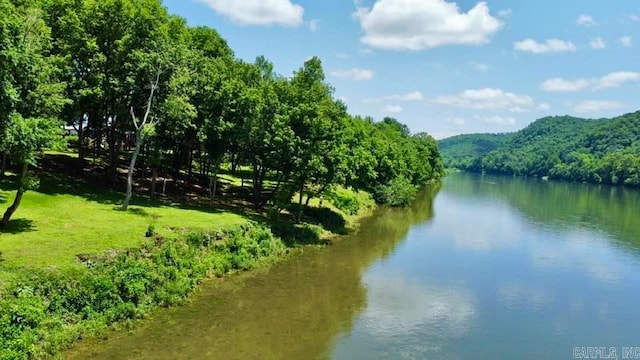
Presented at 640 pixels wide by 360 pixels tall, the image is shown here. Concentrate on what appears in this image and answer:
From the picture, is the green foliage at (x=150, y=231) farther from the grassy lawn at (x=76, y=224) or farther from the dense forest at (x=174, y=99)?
the dense forest at (x=174, y=99)

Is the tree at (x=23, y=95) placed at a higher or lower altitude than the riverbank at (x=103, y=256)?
higher

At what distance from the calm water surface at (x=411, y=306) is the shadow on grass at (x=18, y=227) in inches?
359

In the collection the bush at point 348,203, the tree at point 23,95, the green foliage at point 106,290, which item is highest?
the tree at point 23,95

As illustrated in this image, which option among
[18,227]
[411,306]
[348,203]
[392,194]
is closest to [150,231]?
[18,227]

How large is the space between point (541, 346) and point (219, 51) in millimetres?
44436

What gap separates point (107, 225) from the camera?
101 feet

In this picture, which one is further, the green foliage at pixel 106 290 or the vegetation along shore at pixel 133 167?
the vegetation along shore at pixel 133 167

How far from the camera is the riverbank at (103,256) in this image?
2075 centimetres

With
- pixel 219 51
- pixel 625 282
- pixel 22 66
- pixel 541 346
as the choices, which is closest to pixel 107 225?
pixel 22 66

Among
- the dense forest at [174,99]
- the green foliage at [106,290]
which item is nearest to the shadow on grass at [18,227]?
the green foliage at [106,290]

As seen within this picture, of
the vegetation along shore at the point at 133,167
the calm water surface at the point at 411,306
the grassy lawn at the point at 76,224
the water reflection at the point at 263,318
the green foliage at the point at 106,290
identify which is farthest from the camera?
the grassy lawn at the point at 76,224

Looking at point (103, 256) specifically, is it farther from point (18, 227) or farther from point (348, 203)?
point (348, 203)

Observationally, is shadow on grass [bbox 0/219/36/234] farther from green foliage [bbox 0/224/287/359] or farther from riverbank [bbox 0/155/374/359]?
green foliage [bbox 0/224/287/359]

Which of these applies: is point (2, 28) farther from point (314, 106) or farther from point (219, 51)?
point (219, 51)
